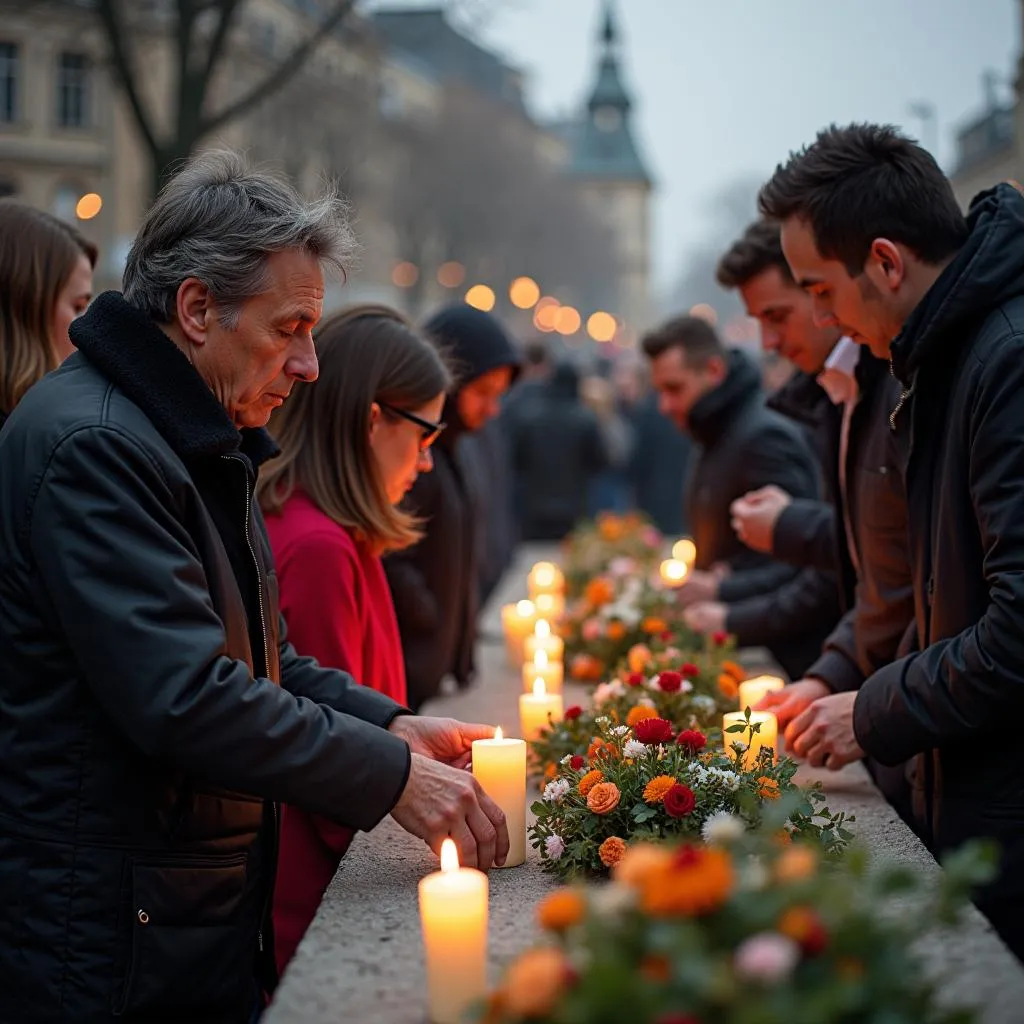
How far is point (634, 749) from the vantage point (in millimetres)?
2738

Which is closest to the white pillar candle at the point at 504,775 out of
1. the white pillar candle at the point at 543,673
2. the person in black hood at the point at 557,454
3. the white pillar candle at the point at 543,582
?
the white pillar candle at the point at 543,673

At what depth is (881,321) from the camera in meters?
3.15

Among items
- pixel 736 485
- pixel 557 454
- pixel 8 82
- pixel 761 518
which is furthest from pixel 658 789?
pixel 8 82

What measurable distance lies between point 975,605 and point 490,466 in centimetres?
657

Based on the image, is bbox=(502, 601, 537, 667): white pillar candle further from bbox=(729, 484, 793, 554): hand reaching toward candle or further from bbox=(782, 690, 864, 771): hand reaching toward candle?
bbox=(782, 690, 864, 771): hand reaching toward candle

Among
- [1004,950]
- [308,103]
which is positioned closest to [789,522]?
[1004,950]

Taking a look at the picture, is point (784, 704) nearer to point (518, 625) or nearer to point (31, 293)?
point (518, 625)

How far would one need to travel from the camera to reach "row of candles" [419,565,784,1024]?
74.3 inches

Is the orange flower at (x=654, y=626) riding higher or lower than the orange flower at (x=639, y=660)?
lower

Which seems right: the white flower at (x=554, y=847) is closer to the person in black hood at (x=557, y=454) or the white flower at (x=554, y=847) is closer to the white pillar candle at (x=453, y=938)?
the white pillar candle at (x=453, y=938)

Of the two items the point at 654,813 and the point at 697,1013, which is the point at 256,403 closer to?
the point at 654,813

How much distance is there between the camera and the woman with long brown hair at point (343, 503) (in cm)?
308

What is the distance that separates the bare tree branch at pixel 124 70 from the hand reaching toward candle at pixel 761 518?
30.5ft

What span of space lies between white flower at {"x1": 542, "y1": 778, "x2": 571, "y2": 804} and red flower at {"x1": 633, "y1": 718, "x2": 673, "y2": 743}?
0.16 m
